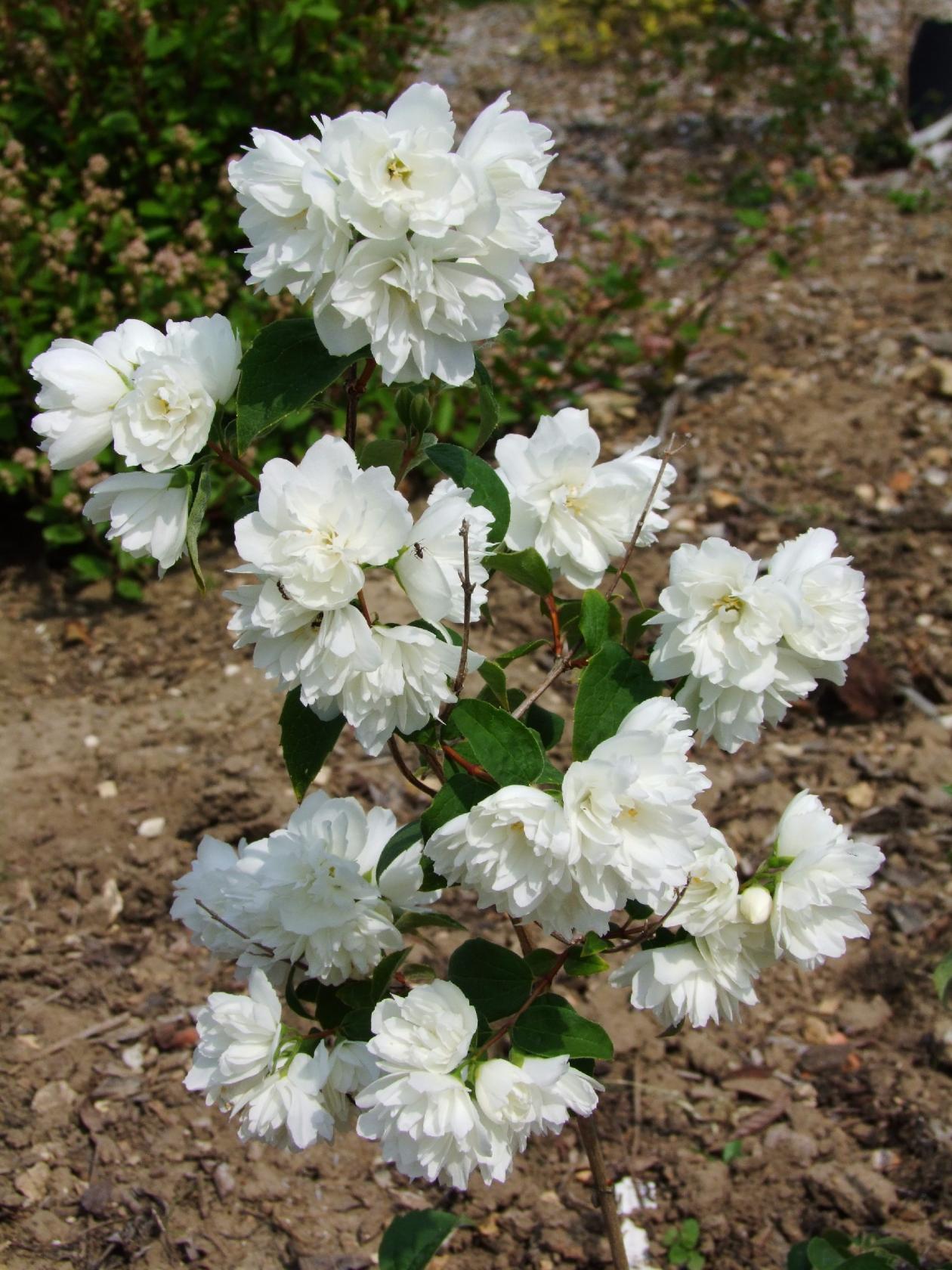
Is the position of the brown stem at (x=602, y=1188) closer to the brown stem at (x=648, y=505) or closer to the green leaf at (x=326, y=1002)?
the green leaf at (x=326, y=1002)

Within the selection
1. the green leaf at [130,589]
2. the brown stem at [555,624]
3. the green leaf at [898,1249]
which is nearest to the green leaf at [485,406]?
the brown stem at [555,624]

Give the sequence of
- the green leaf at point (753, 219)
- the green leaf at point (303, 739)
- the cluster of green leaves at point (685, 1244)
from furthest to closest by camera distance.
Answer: the green leaf at point (753, 219), the cluster of green leaves at point (685, 1244), the green leaf at point (303, 739)

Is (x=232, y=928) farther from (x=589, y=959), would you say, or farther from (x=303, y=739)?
(x=589, y=959)

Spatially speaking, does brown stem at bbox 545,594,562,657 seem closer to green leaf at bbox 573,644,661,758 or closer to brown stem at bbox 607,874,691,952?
green leaf at bbox 573,644,661,758

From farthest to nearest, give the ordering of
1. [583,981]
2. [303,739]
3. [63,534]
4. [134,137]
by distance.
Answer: [134,137], [63,534], [583,981], [303,739]

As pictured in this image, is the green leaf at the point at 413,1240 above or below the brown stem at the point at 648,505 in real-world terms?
below

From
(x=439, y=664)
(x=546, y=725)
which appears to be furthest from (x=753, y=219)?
(x=439, y=664)
